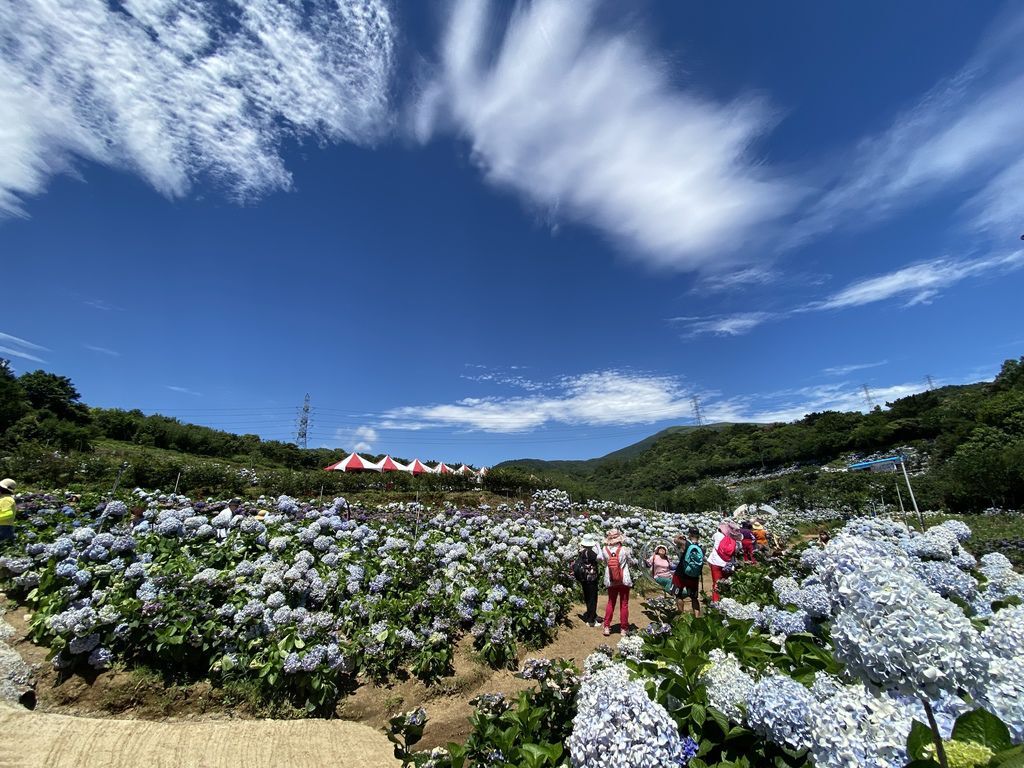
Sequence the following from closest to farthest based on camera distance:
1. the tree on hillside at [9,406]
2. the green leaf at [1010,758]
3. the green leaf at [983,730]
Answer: the green leaf at [1010,758] < the green leaf at [983,730] < the tree on hillside at [9,406]

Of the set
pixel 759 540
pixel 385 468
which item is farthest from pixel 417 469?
pixel 759 540

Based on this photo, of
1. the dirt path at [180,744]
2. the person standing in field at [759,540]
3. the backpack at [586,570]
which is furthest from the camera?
the person standing in field at [759,540]

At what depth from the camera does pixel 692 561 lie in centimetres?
683

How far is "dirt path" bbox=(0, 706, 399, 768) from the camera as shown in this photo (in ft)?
11.8

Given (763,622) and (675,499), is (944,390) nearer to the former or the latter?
(675,499)

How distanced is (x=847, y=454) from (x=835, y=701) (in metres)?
71.6

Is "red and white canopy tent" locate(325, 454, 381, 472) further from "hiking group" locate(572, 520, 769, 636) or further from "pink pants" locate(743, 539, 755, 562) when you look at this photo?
"pink pants" locate(743, 539, 755, 562)

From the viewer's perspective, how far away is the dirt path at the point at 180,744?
3607mm

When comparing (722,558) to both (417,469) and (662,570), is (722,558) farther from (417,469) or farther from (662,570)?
(417,469)

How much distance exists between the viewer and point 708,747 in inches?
70.9

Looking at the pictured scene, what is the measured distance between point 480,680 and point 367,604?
1622 mm

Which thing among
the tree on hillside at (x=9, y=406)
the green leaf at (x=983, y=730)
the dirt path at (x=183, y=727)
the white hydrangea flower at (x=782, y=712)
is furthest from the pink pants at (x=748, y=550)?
the tree on hillside at (x=9, y=406)

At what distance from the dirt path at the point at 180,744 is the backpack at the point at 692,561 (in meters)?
4.65

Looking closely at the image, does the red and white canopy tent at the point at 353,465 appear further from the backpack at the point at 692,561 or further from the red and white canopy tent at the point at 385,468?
the backpack at the point at 692,561
